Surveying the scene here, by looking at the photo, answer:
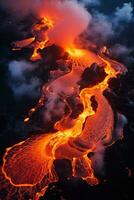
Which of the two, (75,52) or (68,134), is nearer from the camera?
(68,134)

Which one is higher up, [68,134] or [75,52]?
[75,52]

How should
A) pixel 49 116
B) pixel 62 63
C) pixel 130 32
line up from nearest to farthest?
1. pixel 49 116
2. pixel 62 63
3. pixel 130 32

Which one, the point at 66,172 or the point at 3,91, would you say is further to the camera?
the point at 3,91

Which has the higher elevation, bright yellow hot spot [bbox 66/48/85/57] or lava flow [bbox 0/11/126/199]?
bright yellow hot spot [bbox 66/48/85/57]

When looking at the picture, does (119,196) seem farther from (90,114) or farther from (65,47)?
(65,47)

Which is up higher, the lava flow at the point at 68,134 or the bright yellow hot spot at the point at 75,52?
the bright yellow hot spot at the point at 75,52

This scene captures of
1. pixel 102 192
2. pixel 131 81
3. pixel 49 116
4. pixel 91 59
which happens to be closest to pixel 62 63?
pixel 91 59

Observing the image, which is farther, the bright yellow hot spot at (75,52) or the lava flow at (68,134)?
the bright yellow hot spot at (75,52)

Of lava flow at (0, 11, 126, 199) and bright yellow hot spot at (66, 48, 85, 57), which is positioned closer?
lava flow at (0, 11, 126, 199)
